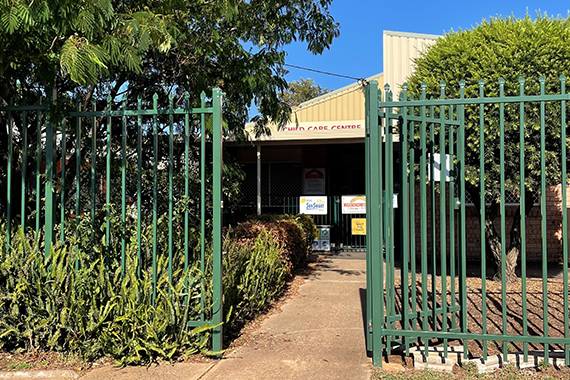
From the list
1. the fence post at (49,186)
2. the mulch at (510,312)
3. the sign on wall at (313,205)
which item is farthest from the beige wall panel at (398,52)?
the fence post at (49,186)

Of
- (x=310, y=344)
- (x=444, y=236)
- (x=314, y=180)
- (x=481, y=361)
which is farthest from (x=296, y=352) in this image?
(x=314, y=180)

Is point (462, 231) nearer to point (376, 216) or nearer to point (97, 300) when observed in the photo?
point (376, 216)

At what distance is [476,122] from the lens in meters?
6.71

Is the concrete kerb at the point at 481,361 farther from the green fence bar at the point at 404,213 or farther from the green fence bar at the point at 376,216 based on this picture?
the green fence bar at the point at 376,216

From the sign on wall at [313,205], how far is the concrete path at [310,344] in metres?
4.80

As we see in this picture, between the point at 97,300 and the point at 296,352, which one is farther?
the point at 296,352

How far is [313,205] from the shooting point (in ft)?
40.2

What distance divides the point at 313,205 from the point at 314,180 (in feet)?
6.78

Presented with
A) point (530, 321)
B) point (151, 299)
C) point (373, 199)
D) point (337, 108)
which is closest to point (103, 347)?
point (151, 299)

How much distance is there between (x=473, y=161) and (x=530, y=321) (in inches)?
100

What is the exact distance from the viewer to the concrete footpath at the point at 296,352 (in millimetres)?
3820

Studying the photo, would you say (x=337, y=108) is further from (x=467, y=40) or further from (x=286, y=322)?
(x=286, y=322)

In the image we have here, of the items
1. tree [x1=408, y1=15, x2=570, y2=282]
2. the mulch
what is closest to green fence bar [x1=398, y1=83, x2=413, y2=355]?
the mulch

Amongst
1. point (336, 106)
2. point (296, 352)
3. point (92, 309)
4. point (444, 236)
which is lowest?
point (296, 352)
